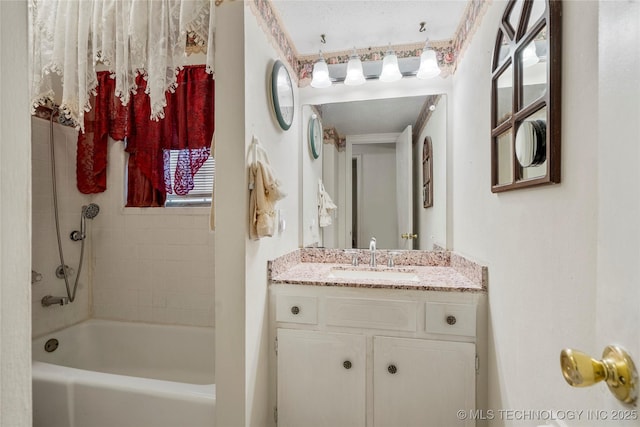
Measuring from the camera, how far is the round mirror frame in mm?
1624

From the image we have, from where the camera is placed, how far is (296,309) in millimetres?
1563

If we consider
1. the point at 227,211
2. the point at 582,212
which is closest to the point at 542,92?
the point at 582,212

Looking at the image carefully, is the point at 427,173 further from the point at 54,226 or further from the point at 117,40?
the point at 54,226

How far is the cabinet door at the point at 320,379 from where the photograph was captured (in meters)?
1.49

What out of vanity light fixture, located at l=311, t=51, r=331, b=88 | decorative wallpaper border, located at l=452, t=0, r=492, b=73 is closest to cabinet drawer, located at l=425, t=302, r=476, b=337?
decorative wallpaper border, located at l=452, t=0, r=492, b=73

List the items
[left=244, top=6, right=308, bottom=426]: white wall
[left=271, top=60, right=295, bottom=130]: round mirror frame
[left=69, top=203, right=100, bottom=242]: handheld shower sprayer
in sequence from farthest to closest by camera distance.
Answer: [left=69, top=203, right=100, bottom=242]: handheld shower sprayer < [left=271, top=60, right=295, bottom=130]: round mirror frame < [left=244, top=6, right=308, bottom=426]: white wall

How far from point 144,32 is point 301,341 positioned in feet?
5.35

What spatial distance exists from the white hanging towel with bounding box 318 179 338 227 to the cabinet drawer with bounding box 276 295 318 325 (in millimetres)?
699

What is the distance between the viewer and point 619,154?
1.29 feet

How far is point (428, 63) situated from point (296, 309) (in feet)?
5.60

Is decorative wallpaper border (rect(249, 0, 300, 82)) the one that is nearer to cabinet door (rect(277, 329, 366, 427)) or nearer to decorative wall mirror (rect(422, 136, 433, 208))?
decorative wall mirror (rect(422, 136, 433, 208))

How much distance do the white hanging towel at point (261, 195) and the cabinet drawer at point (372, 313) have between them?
0.53 m

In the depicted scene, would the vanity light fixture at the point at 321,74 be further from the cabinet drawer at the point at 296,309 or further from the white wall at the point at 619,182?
the white wall at the point at 619,182

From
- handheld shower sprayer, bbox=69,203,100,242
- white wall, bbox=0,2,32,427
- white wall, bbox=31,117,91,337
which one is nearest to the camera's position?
white wall, bbox=0,2,32,427
